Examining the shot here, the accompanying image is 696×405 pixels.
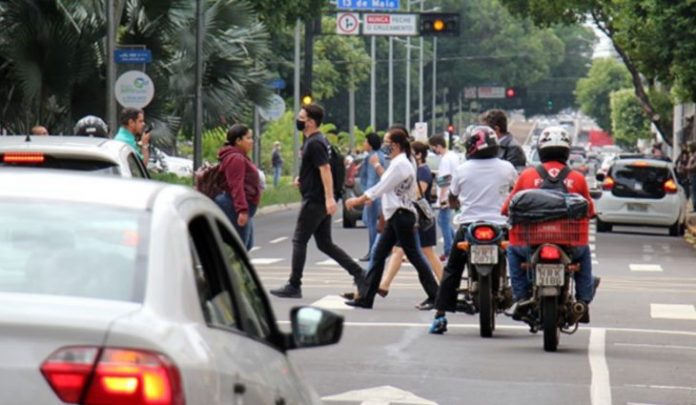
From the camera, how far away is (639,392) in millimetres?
12227

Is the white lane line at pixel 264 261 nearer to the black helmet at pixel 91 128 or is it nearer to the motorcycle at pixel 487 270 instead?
the black helmet at pixel 91 128

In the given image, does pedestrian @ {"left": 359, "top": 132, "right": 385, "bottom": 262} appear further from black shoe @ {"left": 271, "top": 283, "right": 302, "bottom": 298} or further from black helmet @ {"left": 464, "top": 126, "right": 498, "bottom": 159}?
black helmet @ {"left": 464, "top": 126, "right": 498, "bottom": 159}

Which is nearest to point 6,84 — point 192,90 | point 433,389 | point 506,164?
point 192,90

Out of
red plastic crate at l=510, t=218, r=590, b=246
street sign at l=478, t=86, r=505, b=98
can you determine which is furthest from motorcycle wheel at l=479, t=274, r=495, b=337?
street sign at l=478, t=86, r=505, b=98

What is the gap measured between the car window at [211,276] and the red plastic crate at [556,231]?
8494 mm

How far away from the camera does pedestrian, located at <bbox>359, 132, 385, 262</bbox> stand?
25.3m

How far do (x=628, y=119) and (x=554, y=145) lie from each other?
122 metres

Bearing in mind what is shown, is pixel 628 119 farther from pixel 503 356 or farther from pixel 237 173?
pixel 503 356

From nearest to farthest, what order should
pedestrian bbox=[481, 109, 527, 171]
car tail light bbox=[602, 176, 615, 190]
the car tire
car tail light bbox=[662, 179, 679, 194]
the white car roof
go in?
the white car roof
pedestrian bbox=[481, 109, 527, 171]
car tail light bbox=[662, 179, 679, 194]
car tail light bbox=[602, 176, 615, 190]
the car tire

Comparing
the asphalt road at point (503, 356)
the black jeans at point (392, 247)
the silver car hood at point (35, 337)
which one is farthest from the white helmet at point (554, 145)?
the silver car hood at point (35, 337)

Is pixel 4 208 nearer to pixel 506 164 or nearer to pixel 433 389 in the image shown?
pixel 433 389

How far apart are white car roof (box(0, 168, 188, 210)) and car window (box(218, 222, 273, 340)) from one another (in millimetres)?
383

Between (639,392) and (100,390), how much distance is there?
8.07 m

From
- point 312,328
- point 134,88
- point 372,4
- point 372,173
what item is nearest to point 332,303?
point 372,173
